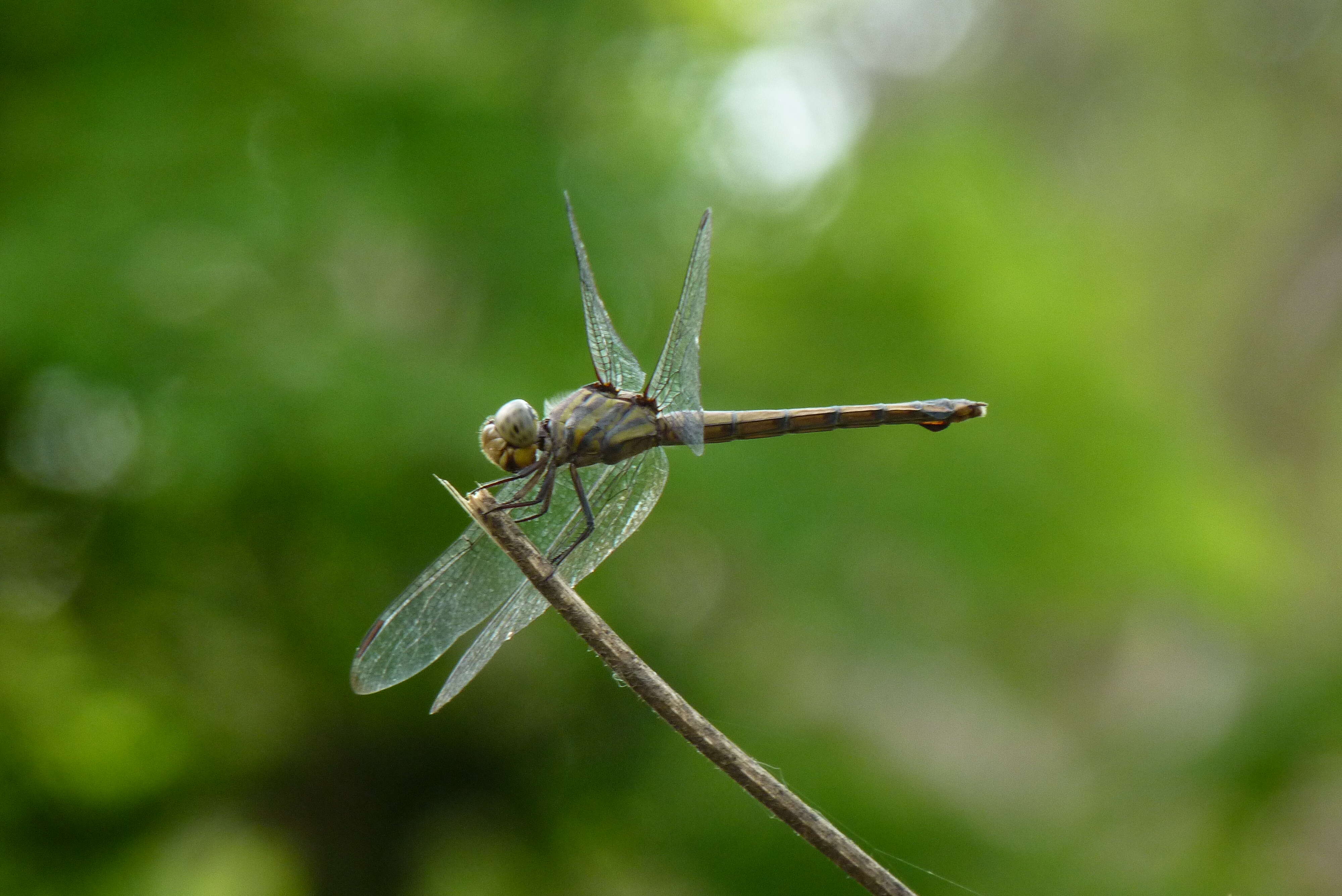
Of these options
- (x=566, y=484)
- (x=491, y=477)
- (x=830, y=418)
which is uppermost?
(x=566, y=484)

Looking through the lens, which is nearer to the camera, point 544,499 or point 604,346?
point 544,499

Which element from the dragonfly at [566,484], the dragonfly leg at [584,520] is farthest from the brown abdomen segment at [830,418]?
the dragonfly leg at [584,520]

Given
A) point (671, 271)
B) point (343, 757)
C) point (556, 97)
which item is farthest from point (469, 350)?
point (343, 757)

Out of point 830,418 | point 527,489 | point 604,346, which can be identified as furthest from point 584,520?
point 830,418

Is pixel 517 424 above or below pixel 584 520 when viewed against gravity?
above

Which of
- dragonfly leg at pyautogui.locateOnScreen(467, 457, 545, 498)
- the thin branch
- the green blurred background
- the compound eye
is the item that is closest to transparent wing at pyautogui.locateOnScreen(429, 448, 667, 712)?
dragonfly leg at pyautogui.locateOnScreen(467, 457, 545, 498)

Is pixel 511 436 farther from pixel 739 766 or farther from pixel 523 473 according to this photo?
pixel 739 766

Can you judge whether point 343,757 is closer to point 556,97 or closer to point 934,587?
point 934,587

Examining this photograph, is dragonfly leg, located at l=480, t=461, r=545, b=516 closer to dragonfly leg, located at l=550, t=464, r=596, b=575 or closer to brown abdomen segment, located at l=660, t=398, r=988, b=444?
dragonfly leg, located at l=550, t=464, r=596, b=575
